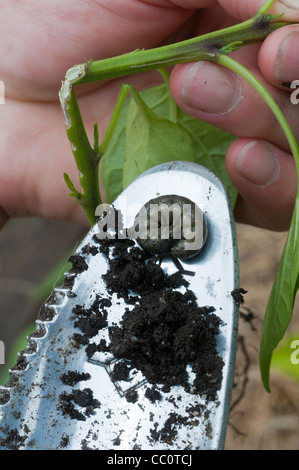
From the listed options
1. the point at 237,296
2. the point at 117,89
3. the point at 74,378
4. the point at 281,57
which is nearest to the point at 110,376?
the point at 74,378

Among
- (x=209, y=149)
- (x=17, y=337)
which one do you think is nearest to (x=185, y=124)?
(x=209, y=149)

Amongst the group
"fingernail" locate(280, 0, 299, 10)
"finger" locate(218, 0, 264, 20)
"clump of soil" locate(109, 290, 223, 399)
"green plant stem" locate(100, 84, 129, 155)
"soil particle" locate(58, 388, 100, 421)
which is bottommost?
"soil particle" locate(58, 388, 100, 421)

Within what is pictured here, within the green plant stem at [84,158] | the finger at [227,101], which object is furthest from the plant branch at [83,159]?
the finger at [227,101]

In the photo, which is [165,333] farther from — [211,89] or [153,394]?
[211,89]

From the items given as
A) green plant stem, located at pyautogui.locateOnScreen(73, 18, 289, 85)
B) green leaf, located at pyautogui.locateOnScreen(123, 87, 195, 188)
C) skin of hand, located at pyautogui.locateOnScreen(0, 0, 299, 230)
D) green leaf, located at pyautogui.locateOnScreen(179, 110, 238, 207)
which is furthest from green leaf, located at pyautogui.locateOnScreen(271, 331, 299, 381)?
A: green plant stem, located at pyautogui.locateOnScreen(73, 18, 289, 85)

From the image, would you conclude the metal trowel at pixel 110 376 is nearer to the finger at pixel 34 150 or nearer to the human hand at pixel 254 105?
the human hand at pixel 254 105

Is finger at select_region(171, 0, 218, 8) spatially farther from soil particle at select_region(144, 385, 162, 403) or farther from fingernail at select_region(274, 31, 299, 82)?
soil particle at select_region(144, 385, 162, 403)
